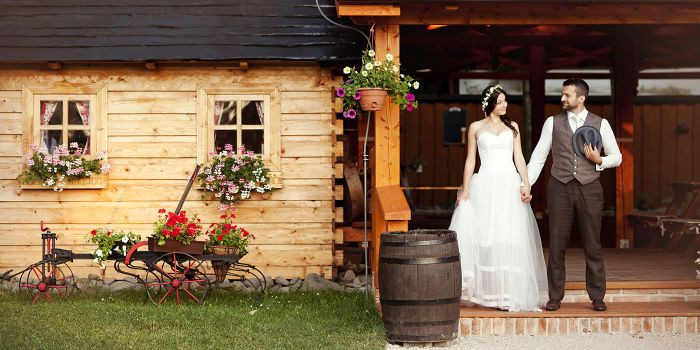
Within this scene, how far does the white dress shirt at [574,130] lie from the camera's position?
879 cm

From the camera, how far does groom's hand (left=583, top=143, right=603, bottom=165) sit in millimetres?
8672

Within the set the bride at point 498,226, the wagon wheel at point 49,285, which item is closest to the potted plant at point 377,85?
the bride at point 498,226

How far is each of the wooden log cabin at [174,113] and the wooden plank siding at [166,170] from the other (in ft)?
0.04

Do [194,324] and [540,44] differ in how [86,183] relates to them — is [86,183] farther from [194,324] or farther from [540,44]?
[540,44]

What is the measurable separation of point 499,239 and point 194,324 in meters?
2.80

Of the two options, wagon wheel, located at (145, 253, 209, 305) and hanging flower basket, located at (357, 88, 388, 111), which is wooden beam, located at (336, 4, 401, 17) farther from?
wagon wheel, located at (145, 253, 209, 305)

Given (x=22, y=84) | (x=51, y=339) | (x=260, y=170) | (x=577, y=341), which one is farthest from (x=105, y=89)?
(x=577, y=341)

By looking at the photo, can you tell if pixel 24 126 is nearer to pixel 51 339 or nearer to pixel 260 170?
pixel 260 170

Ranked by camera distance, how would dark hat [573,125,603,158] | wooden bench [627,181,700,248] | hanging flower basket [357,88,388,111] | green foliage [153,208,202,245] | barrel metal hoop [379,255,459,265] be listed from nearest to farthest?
1. barrel metal hoop [379,255,459,265]
2. dark hat [573,125,603,158]
3. hanging flower basket [357,88,388,111]
4. green foliage [153,208,202,245]
5. wooden bench [627,181,700,248]

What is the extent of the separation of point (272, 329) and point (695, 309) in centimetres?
376

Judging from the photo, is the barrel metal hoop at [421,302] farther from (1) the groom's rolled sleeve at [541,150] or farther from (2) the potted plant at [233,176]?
(2) the potted plant at [233,176]

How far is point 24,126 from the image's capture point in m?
12.3

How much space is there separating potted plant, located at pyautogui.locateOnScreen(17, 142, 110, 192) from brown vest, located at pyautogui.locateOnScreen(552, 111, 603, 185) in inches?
224

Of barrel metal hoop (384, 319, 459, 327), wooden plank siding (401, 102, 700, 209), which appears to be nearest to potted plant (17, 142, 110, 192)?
barrel metal hoop (384, 319, 459, 327)
